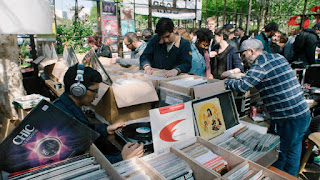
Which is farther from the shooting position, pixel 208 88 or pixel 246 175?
pixel 208 88

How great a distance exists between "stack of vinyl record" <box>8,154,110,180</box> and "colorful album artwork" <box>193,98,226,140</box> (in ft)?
3.22

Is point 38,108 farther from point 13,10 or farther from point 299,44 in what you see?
point 299,44

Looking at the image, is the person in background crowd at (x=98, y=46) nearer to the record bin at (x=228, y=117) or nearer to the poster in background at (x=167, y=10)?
the poster in background at (x=167, y=10)

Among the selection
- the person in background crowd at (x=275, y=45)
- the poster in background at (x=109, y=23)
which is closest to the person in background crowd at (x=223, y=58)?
the person in background crowd at (x=275, y=45)

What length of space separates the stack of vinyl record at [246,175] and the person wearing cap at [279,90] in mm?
1165

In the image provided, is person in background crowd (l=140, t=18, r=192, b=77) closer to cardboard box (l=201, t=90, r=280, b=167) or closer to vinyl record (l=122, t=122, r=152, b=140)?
cardboard box (l=201, t=90, r=280, b=167)

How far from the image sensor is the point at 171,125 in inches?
67.4

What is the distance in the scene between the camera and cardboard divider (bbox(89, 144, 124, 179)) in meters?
1.10

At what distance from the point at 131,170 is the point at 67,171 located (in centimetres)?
39

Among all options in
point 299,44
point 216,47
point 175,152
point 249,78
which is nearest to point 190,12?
point 299,44

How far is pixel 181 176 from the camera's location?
4.47 ft

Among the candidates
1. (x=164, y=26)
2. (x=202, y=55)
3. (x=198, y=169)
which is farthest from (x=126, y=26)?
(x=198, y=169)

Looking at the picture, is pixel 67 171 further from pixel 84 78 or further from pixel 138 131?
pixel 84 78

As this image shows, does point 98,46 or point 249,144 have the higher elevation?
point 98,46
